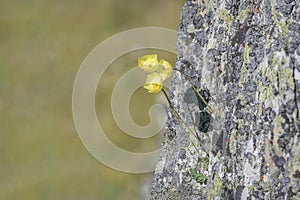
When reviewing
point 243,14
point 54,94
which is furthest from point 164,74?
point 54,94

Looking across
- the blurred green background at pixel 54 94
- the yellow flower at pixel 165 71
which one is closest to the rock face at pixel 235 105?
the yellow flower at pixel 165 71

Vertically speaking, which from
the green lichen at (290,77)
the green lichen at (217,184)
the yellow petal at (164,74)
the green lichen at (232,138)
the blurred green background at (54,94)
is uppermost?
the blurred green background at (54,94)

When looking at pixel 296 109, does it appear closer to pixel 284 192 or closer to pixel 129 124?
pixel 284 192

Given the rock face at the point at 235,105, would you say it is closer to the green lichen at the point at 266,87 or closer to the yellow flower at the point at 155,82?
the green lichen at the point at 266,87

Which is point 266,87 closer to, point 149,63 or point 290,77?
point 290,77

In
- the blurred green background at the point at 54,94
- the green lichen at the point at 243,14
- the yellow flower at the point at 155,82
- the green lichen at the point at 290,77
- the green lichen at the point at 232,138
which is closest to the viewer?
the green lichen at the point at 290,77

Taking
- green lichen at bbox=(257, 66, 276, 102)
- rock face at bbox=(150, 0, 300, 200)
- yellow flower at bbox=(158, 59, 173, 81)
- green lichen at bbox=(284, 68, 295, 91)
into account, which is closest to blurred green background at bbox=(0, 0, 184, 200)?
rock face at bbox=(150, 0, 300, 200)

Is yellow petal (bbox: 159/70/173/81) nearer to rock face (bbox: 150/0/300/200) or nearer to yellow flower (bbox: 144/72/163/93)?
yellow flower (bbox: 144/72/163/93)
